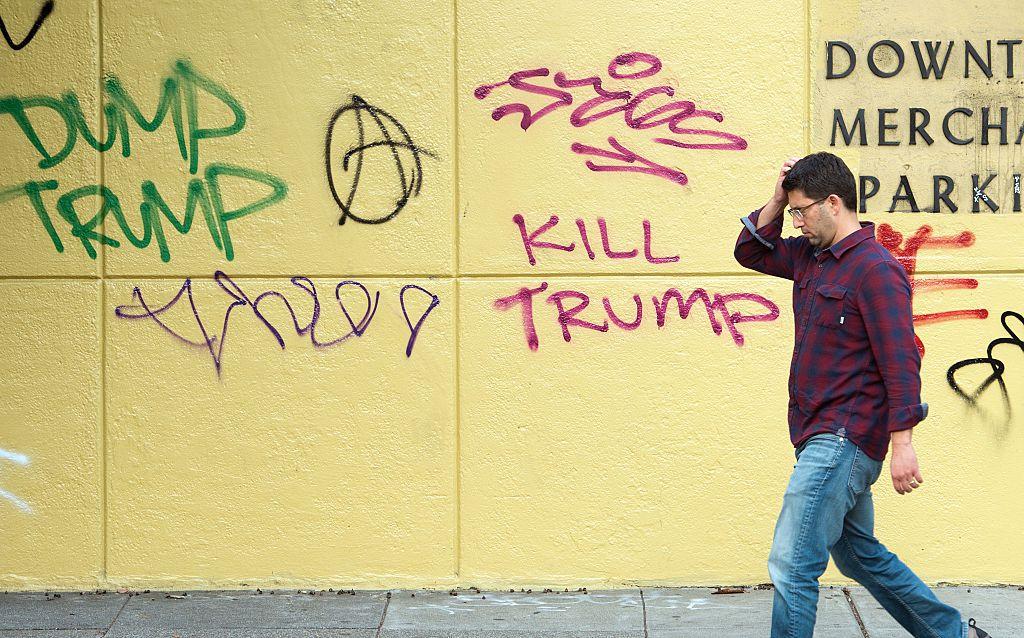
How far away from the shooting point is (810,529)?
404cm

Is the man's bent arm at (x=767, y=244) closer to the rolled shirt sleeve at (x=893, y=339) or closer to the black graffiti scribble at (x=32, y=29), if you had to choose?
the rolled shirt sleeve at (x=893, y=339)

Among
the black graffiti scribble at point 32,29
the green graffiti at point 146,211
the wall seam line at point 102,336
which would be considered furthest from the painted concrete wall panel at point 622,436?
the black graffiti scribble at point 32,29

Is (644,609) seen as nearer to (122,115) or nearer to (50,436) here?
(50,436)

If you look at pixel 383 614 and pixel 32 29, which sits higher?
pixel 32 29

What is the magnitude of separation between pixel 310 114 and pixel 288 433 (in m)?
1.36

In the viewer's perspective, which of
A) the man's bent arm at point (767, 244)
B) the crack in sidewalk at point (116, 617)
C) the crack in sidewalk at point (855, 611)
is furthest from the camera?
the crack in sidewalk at point (116, 617)

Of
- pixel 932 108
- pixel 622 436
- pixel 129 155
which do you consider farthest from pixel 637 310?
pixel 129 155

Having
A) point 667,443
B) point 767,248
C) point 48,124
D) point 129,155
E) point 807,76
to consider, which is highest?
point 807,76

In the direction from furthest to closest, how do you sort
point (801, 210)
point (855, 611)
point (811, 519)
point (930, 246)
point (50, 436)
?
point (50, 436) → point (930, 246) → point (855, 611) → point (801, 210) → point (811, 519)

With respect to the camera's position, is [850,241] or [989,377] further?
[989,377]

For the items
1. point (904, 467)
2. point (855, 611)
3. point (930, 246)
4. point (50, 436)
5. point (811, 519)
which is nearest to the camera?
point (904, 467)

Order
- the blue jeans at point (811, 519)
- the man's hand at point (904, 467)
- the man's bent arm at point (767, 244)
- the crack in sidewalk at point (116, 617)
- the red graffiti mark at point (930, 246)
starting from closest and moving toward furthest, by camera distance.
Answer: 1. the man's hand at point (904, 467)
2. the blue jeans at point (811, 519)
3. the man's bent arm at point (767, 244)
4. the crack in sidewalk at point (116, 617)
5. the red graffiti mark at point (930, 246)

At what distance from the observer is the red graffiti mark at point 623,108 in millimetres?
5441

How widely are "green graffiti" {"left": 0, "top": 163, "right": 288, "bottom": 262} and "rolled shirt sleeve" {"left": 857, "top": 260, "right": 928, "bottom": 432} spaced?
268 centimetres
